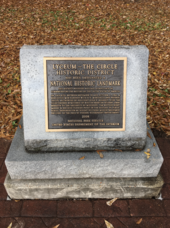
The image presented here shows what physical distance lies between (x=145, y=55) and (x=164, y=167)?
1.82m

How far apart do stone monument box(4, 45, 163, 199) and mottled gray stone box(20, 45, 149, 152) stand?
12 millimetres

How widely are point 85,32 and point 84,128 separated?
616cm

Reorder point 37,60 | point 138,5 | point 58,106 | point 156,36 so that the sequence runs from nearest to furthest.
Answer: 1. point 37,60
2. point 58,106
3. point 156,36
4. point 138,5

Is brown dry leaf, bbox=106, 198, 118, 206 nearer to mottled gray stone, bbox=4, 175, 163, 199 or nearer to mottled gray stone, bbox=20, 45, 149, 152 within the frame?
mottled gray stone, bbox=4, 175, 163, 199

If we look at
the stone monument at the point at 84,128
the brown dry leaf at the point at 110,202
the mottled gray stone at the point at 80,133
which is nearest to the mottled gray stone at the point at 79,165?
the stone monument at the point at 84,128

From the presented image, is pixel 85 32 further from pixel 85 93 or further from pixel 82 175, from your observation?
pixel 82 175

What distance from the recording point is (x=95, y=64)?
2559 mm

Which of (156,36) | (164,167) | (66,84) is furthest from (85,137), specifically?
(156,36)

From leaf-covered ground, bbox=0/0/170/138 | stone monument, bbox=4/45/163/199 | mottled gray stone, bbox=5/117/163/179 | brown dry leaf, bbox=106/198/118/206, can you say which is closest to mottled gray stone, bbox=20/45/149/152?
stone monument, bbox=4/45/163/199

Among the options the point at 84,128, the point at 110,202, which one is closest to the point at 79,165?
the point at 84,128

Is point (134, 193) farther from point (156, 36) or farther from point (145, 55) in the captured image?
point (156, 36)

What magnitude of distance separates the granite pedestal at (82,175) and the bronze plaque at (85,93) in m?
0.40

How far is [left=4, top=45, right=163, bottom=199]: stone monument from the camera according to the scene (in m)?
2.54

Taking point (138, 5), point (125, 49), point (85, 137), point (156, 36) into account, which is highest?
point (138, 5)
